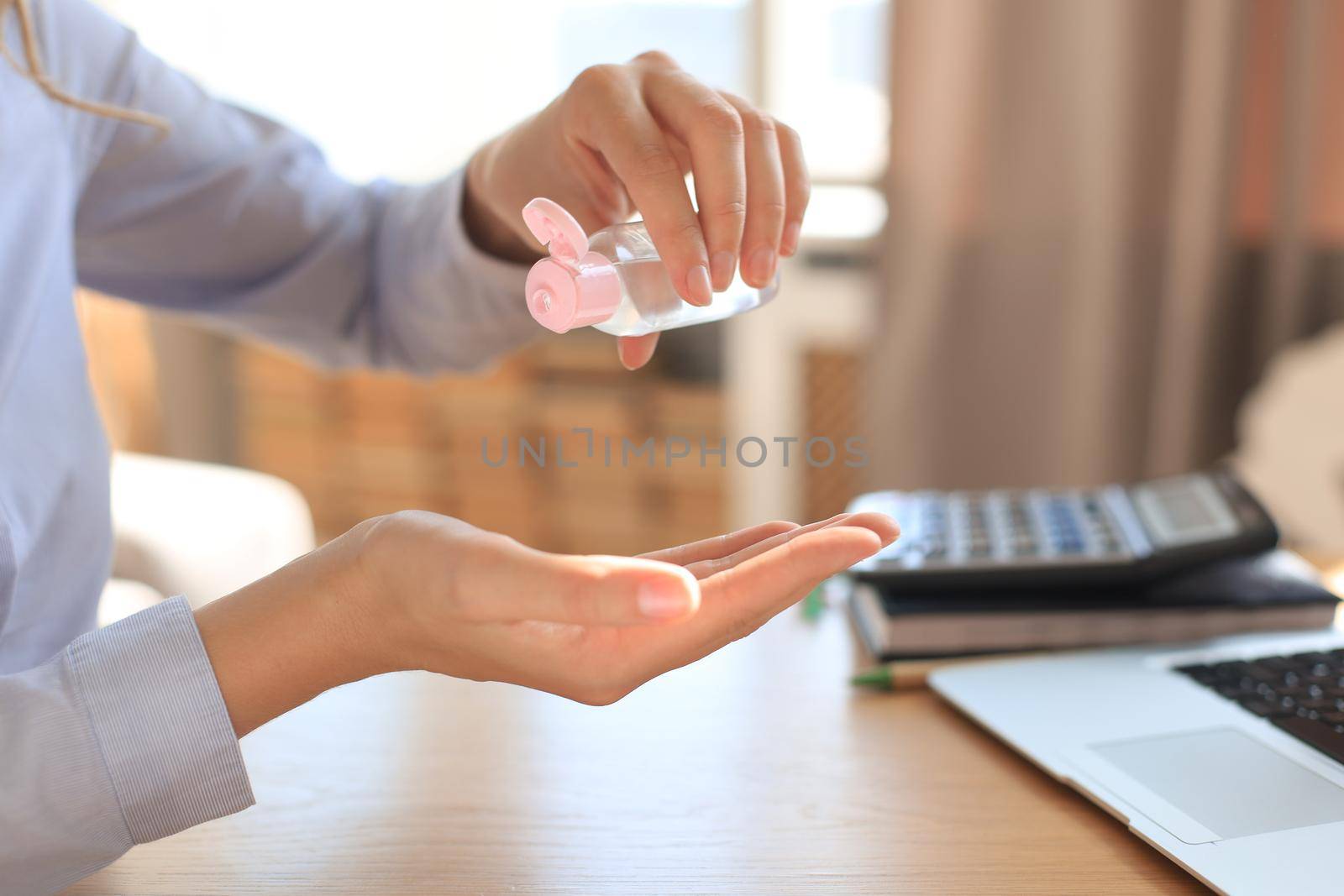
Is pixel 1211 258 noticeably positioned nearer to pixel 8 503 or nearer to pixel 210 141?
pixel 210 141

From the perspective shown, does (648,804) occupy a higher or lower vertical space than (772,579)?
lower

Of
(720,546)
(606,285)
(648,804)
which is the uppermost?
(606,285)

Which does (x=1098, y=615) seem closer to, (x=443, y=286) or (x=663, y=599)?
(x=663, y=599)

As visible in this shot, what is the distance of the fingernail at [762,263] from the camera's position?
0.60 meters

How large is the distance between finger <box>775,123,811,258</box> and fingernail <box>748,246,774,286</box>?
0.03 meters

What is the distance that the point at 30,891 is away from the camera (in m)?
A: 0.45

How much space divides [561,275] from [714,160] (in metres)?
0.11

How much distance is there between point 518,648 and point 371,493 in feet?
7.26

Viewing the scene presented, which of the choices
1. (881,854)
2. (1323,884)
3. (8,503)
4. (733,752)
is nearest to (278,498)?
(8,503)

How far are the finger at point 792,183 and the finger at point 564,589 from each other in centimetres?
28

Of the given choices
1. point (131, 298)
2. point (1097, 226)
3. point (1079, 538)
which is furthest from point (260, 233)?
point (1097, 226)

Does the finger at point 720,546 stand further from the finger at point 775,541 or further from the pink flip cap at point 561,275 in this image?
the pink flip cap at point 561,275

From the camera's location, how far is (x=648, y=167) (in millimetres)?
591

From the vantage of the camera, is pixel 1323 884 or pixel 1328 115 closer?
pixel 1323 884
